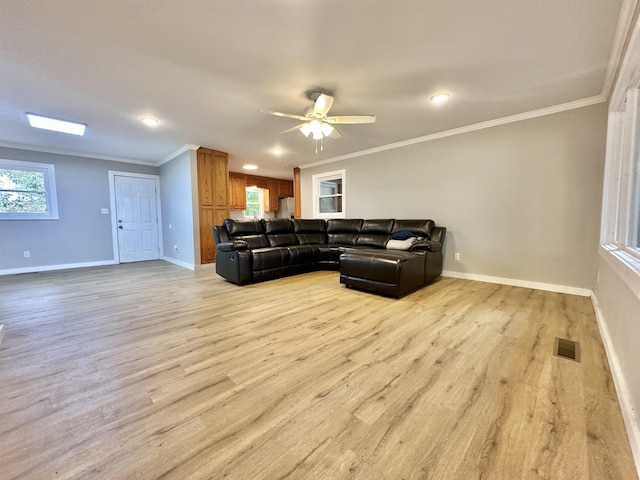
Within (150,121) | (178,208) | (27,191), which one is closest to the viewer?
(150,121)

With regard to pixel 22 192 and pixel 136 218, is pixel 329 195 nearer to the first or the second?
pixel 136 218

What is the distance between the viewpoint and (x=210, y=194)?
526 cm

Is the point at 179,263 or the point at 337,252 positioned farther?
the point at 179,263

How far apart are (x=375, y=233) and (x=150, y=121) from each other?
13.2 ft

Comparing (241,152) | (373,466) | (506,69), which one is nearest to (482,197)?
(506,69)

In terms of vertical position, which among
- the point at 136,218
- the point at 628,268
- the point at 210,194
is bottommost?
the point at 628,268

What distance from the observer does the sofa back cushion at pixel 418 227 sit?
414 cm

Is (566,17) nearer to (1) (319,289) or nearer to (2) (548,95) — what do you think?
(2) (548,95)

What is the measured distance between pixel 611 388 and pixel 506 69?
261cm

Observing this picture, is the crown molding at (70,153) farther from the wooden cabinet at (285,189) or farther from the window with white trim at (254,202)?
the wooden cabinet at (285,189)

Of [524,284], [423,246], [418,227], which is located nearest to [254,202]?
[418,227]

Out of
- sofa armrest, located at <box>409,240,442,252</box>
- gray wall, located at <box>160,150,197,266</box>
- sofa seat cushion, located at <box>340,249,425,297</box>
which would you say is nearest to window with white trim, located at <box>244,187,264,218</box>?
gray wall, located at <box>160,150,197,266</box>

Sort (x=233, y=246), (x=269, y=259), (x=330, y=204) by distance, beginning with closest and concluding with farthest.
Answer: (x=233, y=246)
(x=269, y=259)
(x=330, y=204)

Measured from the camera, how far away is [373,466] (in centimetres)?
102
